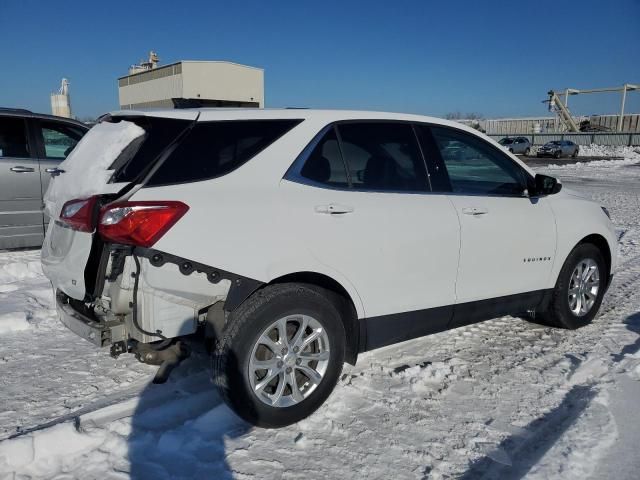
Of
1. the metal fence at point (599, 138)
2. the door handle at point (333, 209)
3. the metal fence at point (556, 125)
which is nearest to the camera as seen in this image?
the door handle at point (333, 209)

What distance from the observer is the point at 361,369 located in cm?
384

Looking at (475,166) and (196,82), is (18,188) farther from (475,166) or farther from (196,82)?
(196,82)

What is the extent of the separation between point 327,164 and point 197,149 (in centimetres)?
79

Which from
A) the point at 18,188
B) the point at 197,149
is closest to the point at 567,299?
the point at 197,149

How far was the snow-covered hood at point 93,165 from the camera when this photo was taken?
294 centimetres

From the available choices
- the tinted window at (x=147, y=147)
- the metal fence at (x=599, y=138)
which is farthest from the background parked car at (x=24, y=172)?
the metal fence at (x=599, y=138)

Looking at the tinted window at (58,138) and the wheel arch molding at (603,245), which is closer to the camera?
the wheel arch molding at (603,245)

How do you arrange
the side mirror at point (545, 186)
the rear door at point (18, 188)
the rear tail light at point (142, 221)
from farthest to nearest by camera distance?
the rear door at point (18, 188)
the side mirror at point (545, 186)
the rear tail light at point (142, 221)

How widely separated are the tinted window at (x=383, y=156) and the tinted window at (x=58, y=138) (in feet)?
15.4

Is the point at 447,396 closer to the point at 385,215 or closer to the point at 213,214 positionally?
the point at 385,215

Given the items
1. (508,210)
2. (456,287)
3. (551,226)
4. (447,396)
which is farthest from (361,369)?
(551,226)

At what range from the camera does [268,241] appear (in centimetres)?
288

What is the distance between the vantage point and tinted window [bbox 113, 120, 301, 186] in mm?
2820

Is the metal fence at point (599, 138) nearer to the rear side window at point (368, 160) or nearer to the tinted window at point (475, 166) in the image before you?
the tinted window at point (475, 166)
